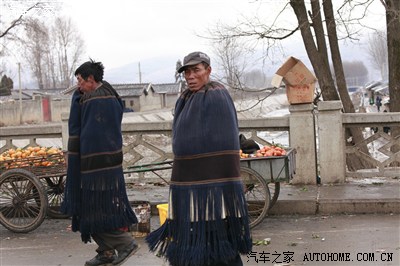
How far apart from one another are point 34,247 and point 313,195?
4040 millimetres

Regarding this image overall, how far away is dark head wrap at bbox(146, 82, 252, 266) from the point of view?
473 centimetres

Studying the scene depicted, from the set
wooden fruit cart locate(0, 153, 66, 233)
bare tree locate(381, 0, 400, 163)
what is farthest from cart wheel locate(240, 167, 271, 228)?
bare tree locate(381, 0, 400, 163)

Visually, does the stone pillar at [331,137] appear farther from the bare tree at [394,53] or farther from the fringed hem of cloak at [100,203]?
the fringed hem of cloak at [100,203]

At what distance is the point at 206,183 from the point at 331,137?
5.83 meters

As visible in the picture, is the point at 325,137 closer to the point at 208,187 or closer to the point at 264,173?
the point at 264,173

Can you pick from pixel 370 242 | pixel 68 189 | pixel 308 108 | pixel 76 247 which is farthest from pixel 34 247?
pixel 308 108

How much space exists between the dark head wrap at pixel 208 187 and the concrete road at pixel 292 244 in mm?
2117

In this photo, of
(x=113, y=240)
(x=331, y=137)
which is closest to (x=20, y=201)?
(x=113, y=240)

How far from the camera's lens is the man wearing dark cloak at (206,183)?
473cm

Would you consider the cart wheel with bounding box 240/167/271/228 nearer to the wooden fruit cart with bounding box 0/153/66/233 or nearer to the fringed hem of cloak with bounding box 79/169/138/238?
the fringed hem of cloak with bounding box 79/169/138/238

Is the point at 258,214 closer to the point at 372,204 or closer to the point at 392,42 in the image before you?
the point at 372,204

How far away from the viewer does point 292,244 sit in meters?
7.43

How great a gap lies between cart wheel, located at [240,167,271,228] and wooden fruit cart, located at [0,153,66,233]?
8.07ft
